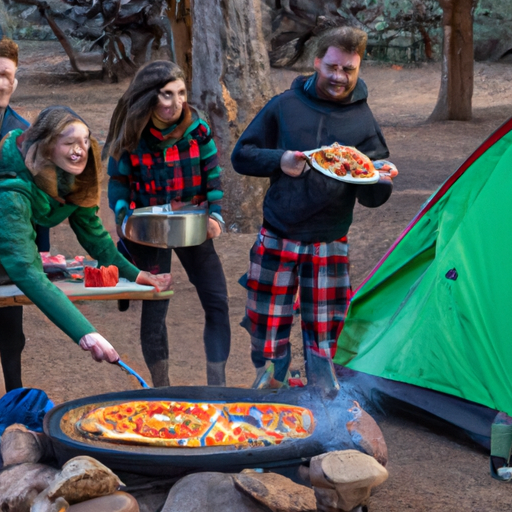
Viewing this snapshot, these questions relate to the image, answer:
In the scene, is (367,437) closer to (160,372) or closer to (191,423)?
(191,423)

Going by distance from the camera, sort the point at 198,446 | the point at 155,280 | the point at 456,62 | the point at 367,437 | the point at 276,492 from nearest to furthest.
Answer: the point at 276,492 → the point at 198,446 → the point at 367,437 → the point at 155,280 → the point at 456,62

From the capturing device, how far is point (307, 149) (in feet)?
11.1

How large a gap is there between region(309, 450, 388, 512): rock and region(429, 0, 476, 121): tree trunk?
9795 millimetres

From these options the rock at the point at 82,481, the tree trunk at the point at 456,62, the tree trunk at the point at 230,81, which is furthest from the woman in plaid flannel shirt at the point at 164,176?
the tree trunk at the point at 456,62

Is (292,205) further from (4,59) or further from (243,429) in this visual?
(4,59)

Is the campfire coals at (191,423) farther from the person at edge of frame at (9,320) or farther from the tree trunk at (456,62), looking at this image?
the tree trunk at (456,62)

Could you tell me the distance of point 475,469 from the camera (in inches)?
130

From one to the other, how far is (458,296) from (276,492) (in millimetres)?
1384

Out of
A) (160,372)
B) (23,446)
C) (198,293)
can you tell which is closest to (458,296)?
(198,293)

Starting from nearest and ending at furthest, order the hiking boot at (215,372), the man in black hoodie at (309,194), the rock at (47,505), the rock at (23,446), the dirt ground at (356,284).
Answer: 1. the rock at (47,505)
2. the rock at (23,446)
3. the dirt ground at (356,284)
4. the man in black hoodie at (309,194)
5. the hiking boot at (215,372)

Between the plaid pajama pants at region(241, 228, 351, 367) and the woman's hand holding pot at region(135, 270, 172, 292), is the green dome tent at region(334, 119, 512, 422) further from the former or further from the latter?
the woman's hand holding pot at region(135, 270, 172, 292)

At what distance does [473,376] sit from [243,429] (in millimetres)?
1129

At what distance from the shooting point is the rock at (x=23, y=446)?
2.85m

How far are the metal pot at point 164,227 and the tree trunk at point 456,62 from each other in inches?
351
